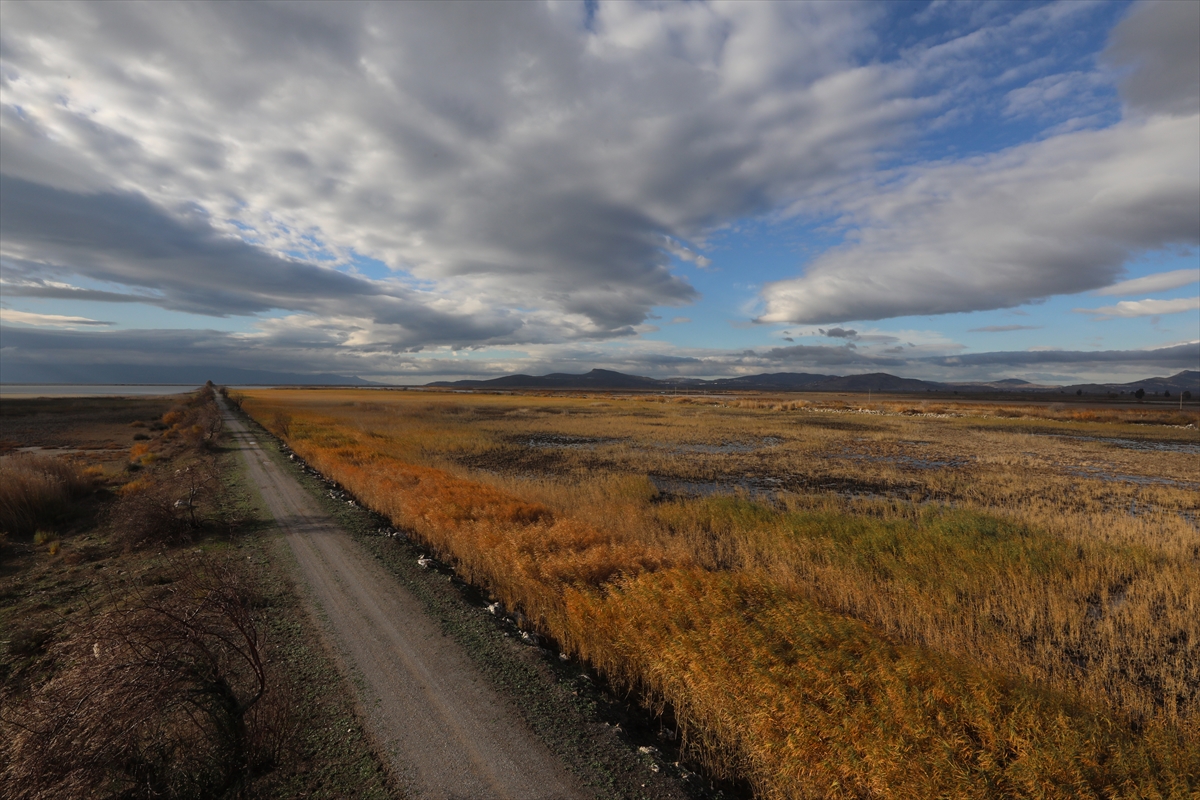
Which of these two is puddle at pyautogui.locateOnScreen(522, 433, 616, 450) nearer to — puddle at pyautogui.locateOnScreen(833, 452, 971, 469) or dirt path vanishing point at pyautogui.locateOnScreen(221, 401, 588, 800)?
puddle at pyautogui.locateOnScreen(833, 452, 971, 469)

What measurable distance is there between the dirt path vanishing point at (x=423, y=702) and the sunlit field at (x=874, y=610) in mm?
1727

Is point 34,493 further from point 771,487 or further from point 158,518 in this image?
point 771,487

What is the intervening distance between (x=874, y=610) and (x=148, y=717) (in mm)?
9861

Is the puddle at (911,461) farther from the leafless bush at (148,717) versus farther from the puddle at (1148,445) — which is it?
the leafless bush at (148,717)

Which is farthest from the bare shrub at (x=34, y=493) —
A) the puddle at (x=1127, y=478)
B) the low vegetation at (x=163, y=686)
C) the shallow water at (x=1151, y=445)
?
the shallow water at (x=1151, y=445)

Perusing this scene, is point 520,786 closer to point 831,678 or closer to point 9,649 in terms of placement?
point 831,678

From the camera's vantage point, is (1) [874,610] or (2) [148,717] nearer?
(2) [148,717]

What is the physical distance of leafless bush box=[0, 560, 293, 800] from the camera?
3883 mm

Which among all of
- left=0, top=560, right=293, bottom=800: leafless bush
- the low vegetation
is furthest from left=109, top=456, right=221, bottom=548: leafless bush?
left=0, top=560, right=293, bottom=800: leafless bush

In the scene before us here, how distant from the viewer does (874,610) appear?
8.67 meters

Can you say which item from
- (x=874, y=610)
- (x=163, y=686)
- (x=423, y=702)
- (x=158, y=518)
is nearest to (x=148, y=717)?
(x=163, y=686)

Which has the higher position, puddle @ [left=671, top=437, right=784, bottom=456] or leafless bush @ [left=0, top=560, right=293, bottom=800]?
leafless bush @ [left=0, top=560, right=293, bottom=800]

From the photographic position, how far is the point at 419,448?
3262 cm

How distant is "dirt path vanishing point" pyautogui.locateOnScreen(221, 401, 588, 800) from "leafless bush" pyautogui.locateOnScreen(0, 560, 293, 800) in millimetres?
1282
